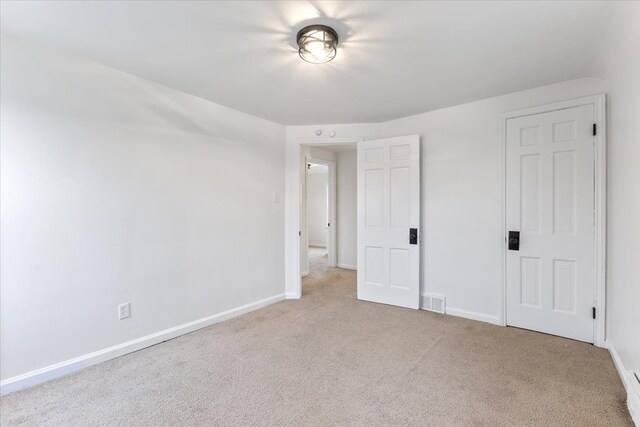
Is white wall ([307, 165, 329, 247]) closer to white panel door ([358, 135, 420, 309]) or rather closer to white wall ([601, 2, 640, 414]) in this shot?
white panel door ([358, 135, 420, 309])

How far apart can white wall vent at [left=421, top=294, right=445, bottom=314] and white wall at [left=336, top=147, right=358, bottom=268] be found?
8.25 ft

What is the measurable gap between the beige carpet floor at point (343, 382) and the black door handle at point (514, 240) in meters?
0.80

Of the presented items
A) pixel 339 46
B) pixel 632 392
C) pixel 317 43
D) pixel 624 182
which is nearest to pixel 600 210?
pixel 624 182

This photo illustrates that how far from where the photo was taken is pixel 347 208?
20.1 ft

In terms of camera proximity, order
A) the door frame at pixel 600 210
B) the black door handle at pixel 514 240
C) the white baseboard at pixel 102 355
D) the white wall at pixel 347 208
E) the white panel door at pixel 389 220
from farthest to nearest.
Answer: the white wall at pixel 347 208 → the white panel door at pixel 389 220 → the black door handle at pixel 514 240 → the door frame at pixel 600 210 → the white baseboard at pixel 102 355

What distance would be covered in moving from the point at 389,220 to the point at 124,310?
9.45ft

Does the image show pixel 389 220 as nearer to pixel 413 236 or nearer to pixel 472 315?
pixel 413 236

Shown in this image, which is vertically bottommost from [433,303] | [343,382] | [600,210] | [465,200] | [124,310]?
[343,382]

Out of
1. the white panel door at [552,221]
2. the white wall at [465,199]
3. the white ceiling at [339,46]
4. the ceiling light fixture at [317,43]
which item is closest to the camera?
the white ceiling at [339,46]

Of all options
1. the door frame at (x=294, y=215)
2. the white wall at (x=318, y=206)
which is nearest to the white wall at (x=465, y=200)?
the door frame at (x=294, y=215)

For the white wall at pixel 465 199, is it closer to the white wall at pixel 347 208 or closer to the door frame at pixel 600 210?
the door frame at pixel 600 210

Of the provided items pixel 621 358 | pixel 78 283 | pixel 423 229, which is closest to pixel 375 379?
pixel 621 358

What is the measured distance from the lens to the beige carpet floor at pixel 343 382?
5.69 ft

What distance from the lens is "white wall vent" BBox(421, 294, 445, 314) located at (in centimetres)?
341
